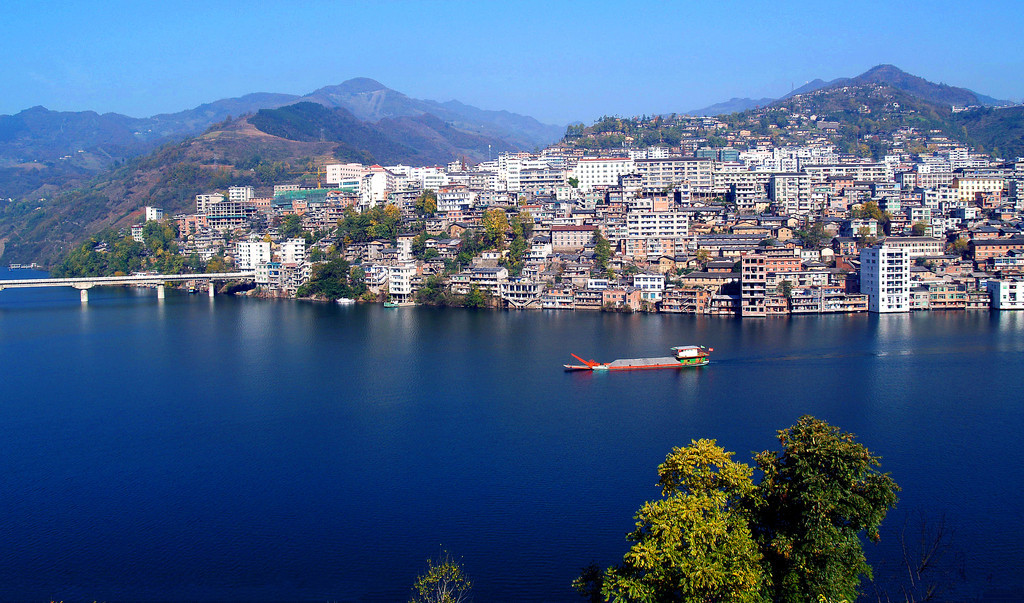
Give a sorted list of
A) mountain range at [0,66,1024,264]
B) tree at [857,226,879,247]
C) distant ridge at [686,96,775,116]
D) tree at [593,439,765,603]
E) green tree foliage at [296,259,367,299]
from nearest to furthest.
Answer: tree at [593,439,765,603] → tree at [857,226,879,247] → green tree foliage at [296,259,367,299] → mountain range at [0,66,1024,264] → distant ridge at [686,96,775,116]

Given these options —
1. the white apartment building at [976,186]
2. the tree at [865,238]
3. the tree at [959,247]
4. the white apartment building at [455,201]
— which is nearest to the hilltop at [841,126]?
the white apartment building at [976,186]

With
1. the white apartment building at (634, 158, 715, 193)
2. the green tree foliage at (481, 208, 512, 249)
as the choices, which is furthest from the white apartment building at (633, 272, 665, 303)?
the white apartment building at (634, 158, 715, 193)

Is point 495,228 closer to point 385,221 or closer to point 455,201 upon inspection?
point 455,201

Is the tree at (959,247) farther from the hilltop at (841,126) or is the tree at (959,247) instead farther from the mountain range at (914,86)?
the mountain range at (914,86)

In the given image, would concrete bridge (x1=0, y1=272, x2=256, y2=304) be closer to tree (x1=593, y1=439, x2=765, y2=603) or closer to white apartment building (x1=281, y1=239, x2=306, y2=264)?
white apartment building (x1=281, y1=239, x2=306, y2=264)

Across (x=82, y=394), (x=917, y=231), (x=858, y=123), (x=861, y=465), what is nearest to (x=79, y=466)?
(x=82, y=394)
